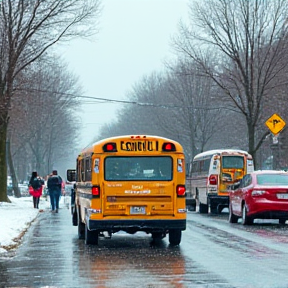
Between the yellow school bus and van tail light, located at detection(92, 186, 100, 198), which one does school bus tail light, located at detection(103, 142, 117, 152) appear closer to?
the yellow school bus

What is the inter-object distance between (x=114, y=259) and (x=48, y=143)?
6201 centimetres

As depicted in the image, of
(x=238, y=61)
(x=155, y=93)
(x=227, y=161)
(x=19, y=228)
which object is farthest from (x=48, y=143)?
(x=19, y=228)

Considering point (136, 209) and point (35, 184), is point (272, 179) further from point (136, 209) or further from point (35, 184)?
point (35, 184)

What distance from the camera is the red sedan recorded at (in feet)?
77.1

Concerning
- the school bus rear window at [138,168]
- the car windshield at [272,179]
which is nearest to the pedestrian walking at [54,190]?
the car windshield at [272,179]

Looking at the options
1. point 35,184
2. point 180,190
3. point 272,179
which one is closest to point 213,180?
point 35,184

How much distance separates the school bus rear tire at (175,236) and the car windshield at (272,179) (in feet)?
24.8

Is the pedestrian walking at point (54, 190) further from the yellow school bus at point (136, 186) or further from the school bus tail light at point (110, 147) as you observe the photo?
the school bus tail light at point (110, 147)

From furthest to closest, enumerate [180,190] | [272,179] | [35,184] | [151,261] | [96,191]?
1. [35,184]
2. [272,179]
3. [180,190]
4. [96,191]
5. [151,261]

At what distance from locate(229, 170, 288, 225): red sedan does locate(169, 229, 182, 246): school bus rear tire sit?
6706 millimetres

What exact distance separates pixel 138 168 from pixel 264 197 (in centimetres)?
793

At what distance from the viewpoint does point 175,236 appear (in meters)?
17.2

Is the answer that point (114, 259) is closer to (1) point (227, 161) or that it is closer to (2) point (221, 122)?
(1) point (227, 161)

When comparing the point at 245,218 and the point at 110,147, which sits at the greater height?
the point at 110,147
